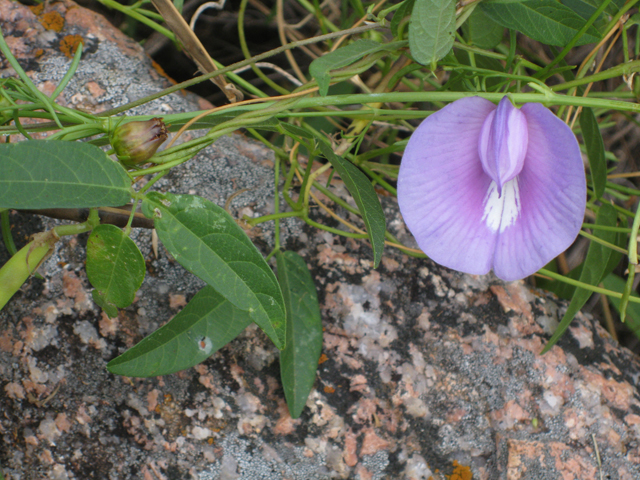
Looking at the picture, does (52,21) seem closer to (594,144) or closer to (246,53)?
(246,53)

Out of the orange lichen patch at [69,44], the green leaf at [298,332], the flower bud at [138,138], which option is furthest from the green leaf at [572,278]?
the orange lichen patch at [69,44]

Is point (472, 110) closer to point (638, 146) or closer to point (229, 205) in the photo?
point (229, 205)

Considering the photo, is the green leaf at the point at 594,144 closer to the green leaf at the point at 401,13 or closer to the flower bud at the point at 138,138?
the green leaf at the point at 401,13

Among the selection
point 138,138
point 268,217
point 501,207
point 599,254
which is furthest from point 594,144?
point 138,138

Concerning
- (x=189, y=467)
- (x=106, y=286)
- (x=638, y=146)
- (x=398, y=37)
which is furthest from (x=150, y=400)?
(x=638, y=146)

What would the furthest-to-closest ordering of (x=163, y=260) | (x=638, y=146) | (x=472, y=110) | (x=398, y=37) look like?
(x=638, y=146) < (x=163, y=260) < (x=398, y=37) < (x=472, y=110)

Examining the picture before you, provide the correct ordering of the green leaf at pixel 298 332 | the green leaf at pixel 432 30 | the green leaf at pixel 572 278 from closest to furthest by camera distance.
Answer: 1. the green leaf at pixel 432 30
2. the green leaf at pixel 298 332
3. the green leaf at pixel 572 278
